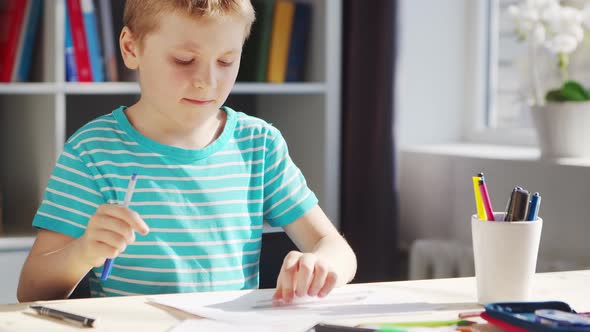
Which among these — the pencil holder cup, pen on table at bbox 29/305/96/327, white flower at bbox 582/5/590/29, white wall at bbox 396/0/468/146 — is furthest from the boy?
white wall at bbox 396/0/468/146

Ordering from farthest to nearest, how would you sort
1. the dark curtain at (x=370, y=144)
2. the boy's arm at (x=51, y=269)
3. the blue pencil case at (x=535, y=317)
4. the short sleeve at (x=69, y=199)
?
1. the dark curtain at (x=370, y=144)
2. the short sleeve at (x=69, y=199)
3. the boy's arm at (x=51, y=269)
4. the blue pencil case at (x=535, y=317)

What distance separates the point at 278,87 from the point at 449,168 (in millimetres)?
546

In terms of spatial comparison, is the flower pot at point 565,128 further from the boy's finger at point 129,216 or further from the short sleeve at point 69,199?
the boy's finger at point 129,216

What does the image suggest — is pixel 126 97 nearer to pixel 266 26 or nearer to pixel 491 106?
pixel 266 26

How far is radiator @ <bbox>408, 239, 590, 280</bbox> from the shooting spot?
2367 mm

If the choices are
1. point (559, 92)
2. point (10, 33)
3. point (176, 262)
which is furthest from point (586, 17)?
point (10, 33)

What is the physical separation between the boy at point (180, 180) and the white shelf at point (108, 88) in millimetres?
842

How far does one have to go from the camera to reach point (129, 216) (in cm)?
99

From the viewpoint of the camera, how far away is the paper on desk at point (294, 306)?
1.00m

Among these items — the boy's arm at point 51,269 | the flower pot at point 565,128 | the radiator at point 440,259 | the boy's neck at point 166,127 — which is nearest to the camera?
the boy's arm at point 51,269

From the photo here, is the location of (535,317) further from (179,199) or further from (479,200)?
(179,199)

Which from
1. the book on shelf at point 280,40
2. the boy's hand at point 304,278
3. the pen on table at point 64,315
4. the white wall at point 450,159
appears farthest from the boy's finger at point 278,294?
the book on shelf at point 280,40

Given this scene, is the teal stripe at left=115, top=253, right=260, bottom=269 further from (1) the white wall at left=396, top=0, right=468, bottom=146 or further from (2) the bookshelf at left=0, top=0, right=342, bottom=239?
(1) the white wall at left=396, top=0, right=468, bottom=146

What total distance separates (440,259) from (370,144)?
0.38 metres
